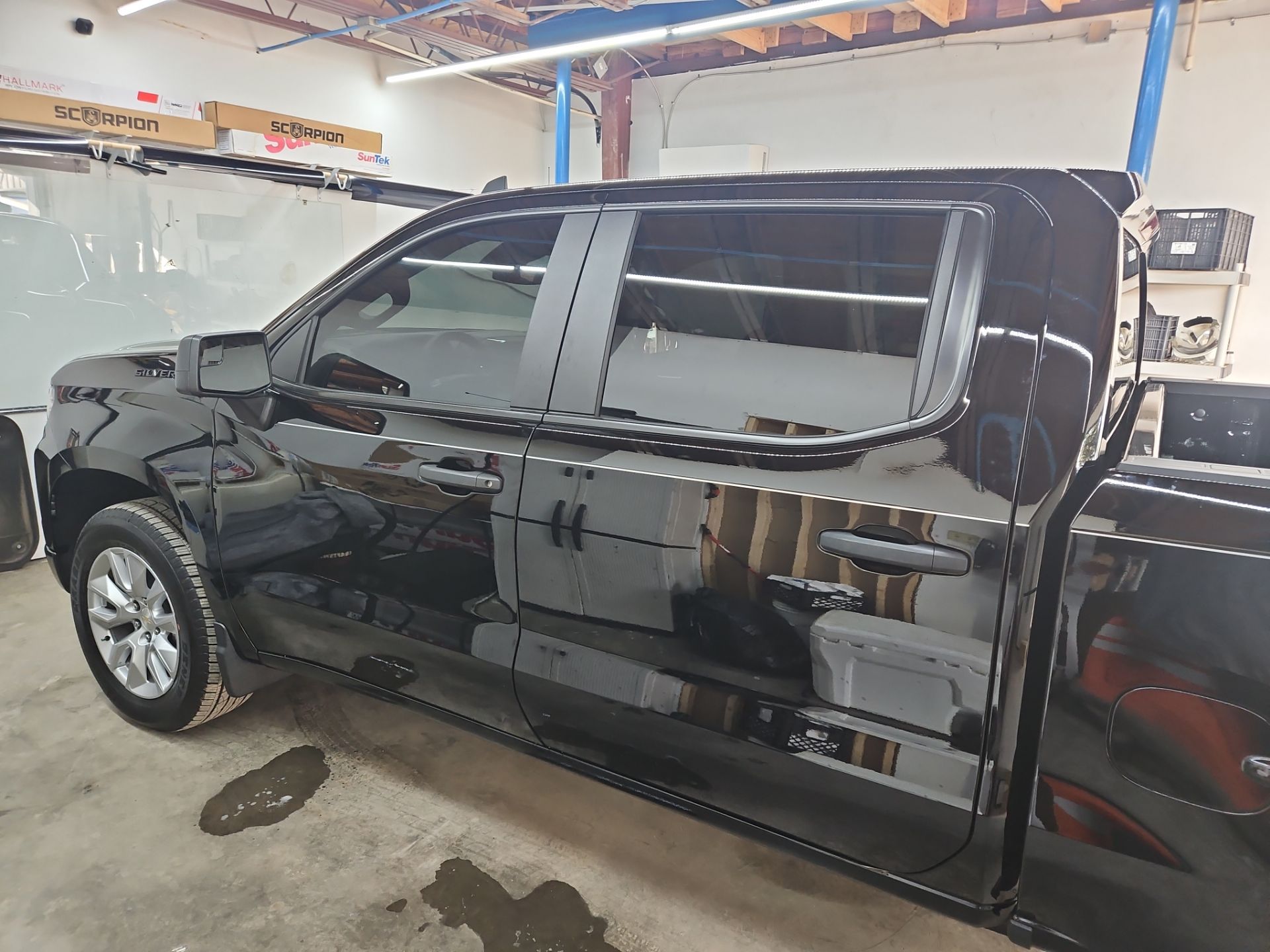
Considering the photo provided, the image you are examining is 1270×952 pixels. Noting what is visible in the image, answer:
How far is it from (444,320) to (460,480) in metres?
0.62

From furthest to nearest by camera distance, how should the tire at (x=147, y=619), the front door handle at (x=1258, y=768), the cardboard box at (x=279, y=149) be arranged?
the cardboard box at (x=279, y=149)
the tire at (x=147, y=619)
the front door handle at (x=1258, y=768)

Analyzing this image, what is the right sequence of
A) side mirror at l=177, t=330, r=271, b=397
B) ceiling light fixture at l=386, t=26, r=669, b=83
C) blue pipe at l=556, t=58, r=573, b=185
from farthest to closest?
blue pipe at l=556, t=58, r=573, b=185 < ceiling light fixture at l=386, t=26, r=669, b=83 < side mirror at l=177, t=330, r=271, b=397

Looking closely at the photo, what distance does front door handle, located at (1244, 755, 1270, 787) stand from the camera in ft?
3.19

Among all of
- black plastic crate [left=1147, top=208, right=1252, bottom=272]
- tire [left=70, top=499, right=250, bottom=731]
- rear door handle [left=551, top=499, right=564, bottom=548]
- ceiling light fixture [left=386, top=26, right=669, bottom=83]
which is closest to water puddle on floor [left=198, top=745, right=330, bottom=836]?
tire [left=70, top=499, right=250, bottom=731]

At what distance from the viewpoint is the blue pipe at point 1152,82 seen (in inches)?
188

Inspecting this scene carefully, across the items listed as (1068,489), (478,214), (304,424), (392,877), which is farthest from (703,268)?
(392,877)

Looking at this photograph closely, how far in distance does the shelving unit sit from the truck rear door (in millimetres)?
4275

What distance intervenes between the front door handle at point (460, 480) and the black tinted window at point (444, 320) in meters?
0.16

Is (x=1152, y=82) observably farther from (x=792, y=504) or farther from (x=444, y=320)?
(x=792, y=504)

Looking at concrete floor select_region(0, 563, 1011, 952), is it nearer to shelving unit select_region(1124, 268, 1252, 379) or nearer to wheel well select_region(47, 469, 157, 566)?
wheel well select_region(47, 469, 157, 566)

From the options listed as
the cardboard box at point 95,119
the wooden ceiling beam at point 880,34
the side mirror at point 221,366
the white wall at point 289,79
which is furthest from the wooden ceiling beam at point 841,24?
the side mirror at point 221,366

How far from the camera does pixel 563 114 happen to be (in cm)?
780

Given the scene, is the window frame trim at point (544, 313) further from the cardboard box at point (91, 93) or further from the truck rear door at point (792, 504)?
the cardboard box at point (91, 93)

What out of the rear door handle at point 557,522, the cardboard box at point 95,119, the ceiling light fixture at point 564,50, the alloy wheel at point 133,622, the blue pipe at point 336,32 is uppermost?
the blue pipe at point 336,32
